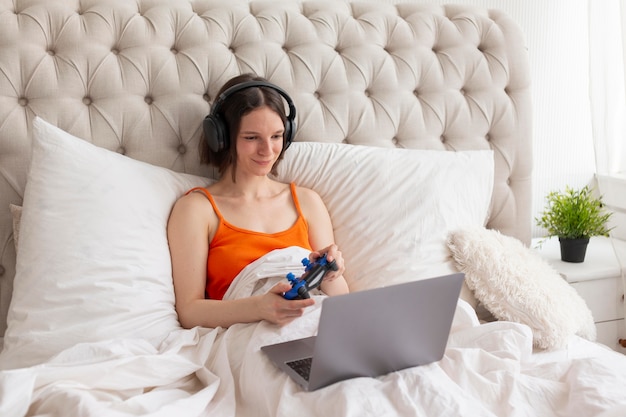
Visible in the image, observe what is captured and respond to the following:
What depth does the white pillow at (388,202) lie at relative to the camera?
5.51ft

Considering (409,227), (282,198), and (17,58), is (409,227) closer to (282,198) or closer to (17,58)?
(282,198)

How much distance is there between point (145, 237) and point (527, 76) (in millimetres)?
1261

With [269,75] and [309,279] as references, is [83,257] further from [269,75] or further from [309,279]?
[269,75]

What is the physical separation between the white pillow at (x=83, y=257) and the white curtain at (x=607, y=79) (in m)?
1.38

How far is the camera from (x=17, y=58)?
1.59 metres

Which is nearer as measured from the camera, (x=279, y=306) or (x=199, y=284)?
(x=279, y=306)

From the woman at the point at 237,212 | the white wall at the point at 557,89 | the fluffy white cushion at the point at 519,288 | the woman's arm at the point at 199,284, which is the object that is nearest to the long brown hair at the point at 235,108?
the woman at the point at 237,212

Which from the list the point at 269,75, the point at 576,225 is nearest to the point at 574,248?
the point at 576,225

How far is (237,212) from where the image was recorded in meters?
1.62

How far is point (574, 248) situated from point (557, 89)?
682mm

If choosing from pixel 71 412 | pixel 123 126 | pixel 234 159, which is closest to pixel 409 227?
pixel 234 159

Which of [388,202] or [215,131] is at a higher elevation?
[215,131]

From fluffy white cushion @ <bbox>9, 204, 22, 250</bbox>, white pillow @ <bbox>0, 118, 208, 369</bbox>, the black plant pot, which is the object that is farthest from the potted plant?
fluffy white cushion @ <bbox>9, 204, 22, 250</bbox>

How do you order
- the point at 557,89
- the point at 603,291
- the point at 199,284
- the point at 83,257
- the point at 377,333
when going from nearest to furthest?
the point at 377,333, the point at 83,257, the point at 199,284, the point at 603,291, the point at 557,89
